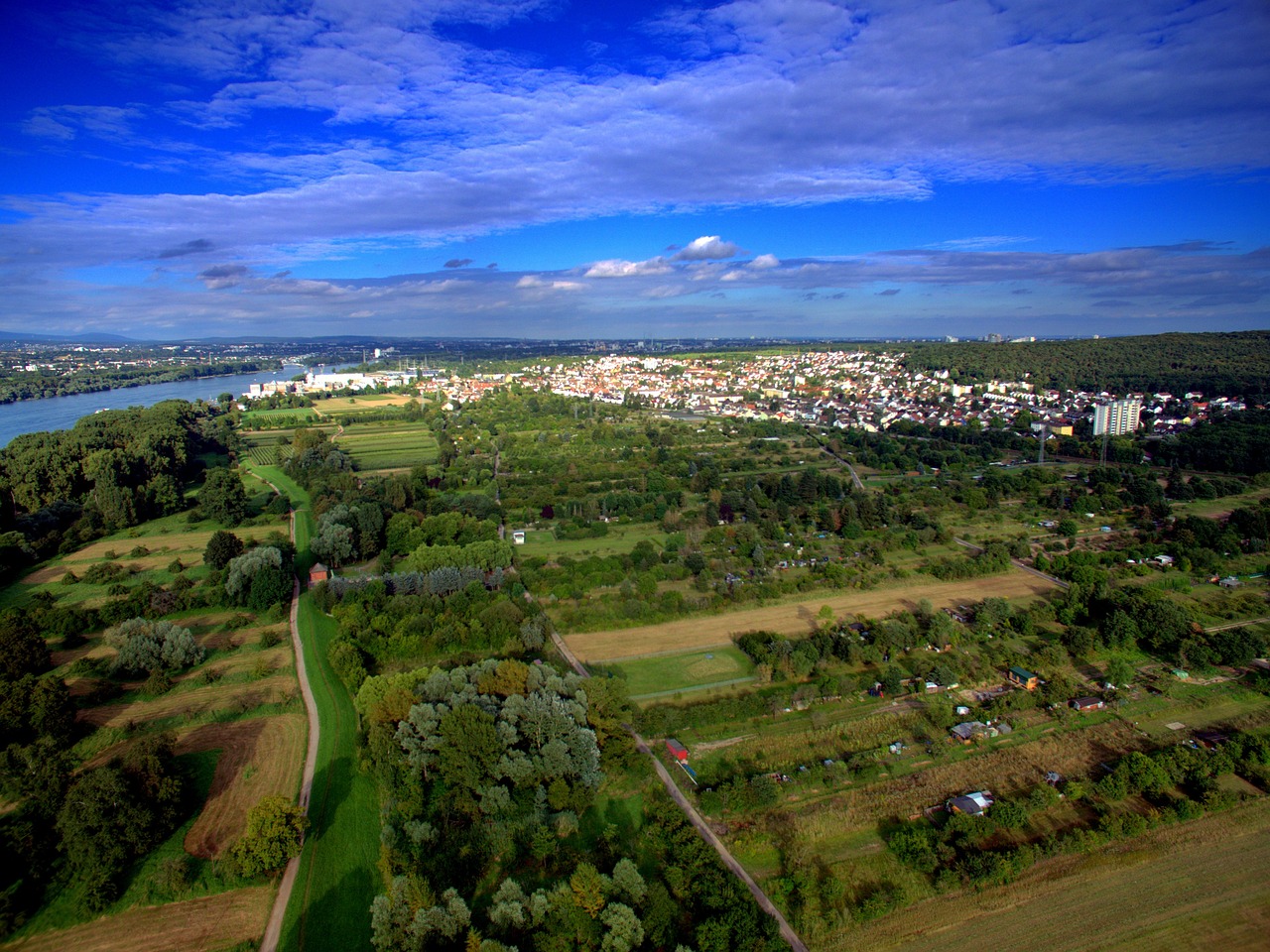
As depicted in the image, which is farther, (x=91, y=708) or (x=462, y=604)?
(x=462, y=604)

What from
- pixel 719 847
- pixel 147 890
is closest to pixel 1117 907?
pixel 719 847

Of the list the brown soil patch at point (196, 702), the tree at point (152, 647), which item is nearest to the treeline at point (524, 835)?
the brown soil patch at point (196, 702)

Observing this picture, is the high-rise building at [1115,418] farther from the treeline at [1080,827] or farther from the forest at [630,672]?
the treeline at [1080,827]

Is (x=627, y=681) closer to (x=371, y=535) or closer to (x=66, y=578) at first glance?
(x=371, y=535)

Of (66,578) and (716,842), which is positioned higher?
(66,578)

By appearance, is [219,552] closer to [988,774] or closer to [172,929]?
[172,929]

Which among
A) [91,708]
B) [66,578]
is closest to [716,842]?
[91,708]
